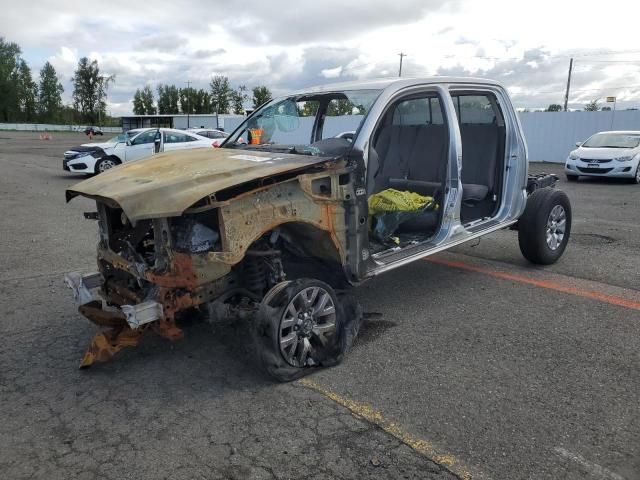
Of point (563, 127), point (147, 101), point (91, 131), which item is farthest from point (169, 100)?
point (563, 127)

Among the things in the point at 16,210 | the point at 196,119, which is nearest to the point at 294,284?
the point at 16,210

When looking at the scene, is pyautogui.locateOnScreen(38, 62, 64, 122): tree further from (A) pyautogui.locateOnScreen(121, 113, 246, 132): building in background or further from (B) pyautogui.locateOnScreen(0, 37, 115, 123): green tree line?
(A) pyautogui.locateOnScreen(121, 113, 246, 132): building in background

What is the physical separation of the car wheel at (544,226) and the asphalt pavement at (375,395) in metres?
0.42

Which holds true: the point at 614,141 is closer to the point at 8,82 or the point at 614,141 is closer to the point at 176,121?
the point at 176,121

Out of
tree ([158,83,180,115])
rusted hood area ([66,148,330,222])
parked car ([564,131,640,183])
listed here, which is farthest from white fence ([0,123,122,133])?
rusted hood area ([66,148,330,222])

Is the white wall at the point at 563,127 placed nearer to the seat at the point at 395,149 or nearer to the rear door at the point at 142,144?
the rear door at the point at 142,144

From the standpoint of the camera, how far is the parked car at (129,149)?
16.0 m

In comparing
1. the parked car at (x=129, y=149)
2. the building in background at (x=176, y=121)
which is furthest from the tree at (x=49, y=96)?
the parked car at (x=129, y=149)

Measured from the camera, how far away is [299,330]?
3.59 m

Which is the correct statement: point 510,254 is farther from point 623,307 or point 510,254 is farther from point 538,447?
point 538,447

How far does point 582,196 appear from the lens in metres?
12.1

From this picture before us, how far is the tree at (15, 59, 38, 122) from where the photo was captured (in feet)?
321

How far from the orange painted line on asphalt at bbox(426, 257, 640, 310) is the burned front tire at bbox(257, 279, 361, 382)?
2.52 meters

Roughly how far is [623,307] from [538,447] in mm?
2539
